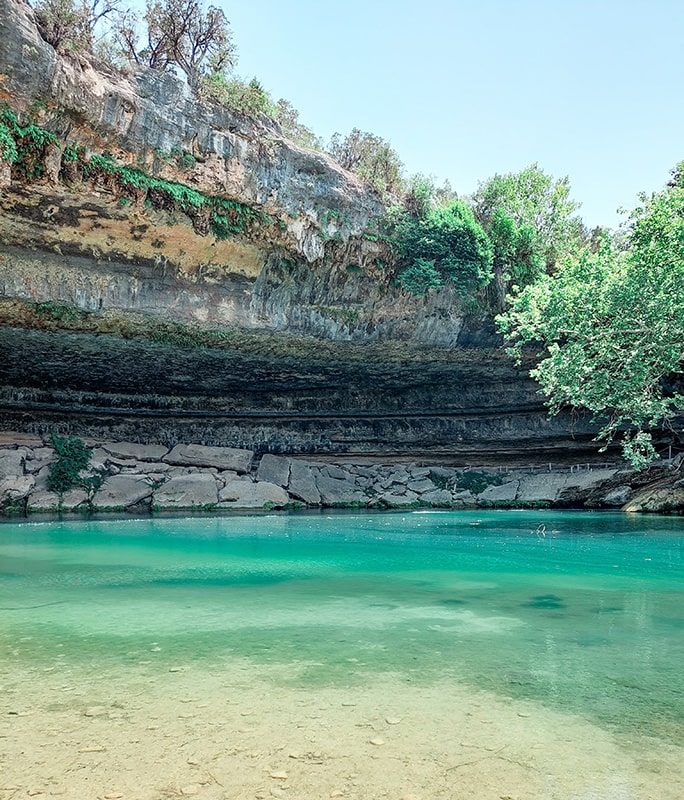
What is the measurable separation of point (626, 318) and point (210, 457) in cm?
1456

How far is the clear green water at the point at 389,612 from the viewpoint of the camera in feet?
10.5

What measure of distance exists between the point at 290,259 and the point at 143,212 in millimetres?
3824

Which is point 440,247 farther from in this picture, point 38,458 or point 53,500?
point 38,458

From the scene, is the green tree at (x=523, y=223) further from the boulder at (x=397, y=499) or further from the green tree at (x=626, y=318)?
the boulder at (x=397, y=499)

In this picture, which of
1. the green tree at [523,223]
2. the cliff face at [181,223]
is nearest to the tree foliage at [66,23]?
the cliff face at [181,223]

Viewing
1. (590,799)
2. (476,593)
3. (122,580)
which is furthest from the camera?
(122,580)

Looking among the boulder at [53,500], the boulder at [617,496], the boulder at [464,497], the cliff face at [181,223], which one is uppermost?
the cliff face at [181,223]

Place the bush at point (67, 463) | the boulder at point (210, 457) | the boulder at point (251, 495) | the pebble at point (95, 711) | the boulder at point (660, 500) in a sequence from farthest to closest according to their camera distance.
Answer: the boulder at point (210, 457) < the boulder at point (251, 495) < the bush at point (67, 463) < the boulder at point (660, 500) < the pebble at point (95, 711)

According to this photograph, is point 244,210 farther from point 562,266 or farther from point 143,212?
point 562,266

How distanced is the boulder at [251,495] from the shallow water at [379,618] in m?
9.44

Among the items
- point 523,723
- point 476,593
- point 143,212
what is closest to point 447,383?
point 143,212

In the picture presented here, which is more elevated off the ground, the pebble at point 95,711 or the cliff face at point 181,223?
the cliff face at point 181,223

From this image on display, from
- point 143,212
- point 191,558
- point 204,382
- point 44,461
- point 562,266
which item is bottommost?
point 191,558

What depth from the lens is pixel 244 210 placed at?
14.0 m
